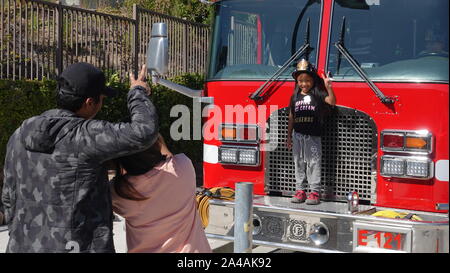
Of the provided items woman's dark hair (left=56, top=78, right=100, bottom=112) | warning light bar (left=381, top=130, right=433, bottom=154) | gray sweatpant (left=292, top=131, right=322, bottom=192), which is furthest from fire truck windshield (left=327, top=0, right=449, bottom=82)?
woman's dark hair (left=56, top=78, right=100, bottom=112)

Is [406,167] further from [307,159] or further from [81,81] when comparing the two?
[81,81]

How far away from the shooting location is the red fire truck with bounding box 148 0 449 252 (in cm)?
452

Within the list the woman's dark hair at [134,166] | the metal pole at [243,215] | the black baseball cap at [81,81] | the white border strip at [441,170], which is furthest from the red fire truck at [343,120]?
the black baseball cap at [81,81]

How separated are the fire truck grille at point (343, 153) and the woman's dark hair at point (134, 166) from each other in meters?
2.22

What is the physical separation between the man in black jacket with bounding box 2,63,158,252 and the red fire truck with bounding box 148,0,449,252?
2.14 metres

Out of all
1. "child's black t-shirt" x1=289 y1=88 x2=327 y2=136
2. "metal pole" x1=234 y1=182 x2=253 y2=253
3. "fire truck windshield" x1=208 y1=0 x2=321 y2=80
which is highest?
"fire truck windshield" x1=208 y1=0 x2=321 y2=80

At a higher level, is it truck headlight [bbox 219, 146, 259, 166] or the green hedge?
the green hedge

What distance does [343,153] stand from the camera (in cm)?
498

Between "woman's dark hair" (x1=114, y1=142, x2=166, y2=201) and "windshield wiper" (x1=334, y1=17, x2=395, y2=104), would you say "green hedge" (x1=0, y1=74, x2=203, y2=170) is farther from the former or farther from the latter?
"woman's dark hair" (x1=114, y1=142, x2=166, y2=201)

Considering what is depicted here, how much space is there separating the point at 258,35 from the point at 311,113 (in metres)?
0.95

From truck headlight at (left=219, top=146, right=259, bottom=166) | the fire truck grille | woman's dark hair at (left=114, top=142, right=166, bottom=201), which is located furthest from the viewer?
truck headlight at (left=219, top=146, right=259, bottom=166)

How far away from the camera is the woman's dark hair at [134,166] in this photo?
3059 mm

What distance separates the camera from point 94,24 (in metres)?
8.80
